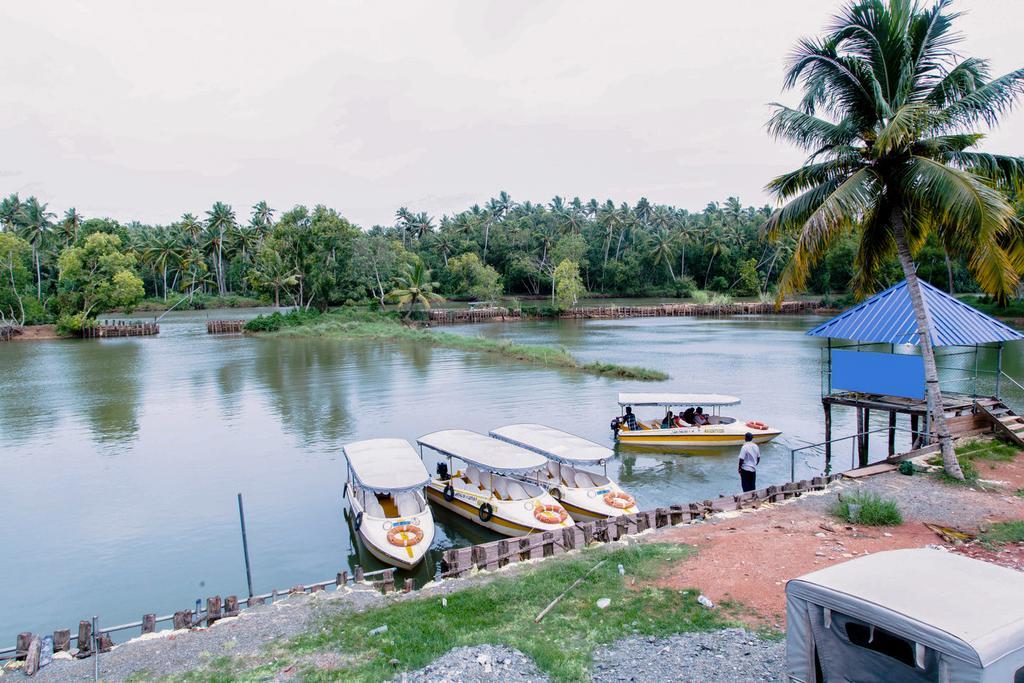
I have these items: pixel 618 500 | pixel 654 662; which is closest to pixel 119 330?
pixel 618 500

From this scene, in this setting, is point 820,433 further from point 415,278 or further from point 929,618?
point 415,278

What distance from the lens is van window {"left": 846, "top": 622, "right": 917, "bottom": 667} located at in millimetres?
5730

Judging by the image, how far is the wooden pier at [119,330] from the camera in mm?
66875

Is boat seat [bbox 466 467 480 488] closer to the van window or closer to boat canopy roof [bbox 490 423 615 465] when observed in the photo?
boat canopy roof [bbox 490 423 615 465]

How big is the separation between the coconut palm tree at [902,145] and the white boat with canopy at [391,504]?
9.54 meters

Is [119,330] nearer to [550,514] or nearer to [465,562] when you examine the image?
[550,514]

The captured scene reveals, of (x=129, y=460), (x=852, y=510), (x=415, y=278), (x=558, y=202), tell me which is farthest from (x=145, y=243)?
(x=852, y=510)

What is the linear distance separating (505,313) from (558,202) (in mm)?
55825

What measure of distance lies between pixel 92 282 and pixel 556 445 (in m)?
64.0

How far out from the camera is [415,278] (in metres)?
72.4

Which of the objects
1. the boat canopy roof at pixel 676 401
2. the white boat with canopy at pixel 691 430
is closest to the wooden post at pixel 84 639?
the white boat with canopy at pixel 691 430

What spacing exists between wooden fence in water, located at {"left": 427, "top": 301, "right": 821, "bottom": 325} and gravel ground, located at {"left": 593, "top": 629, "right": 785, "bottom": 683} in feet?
235

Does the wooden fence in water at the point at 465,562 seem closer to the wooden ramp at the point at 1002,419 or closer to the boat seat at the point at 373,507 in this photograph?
the boat seat at the point at 373,507

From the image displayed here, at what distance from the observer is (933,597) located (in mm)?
5777
